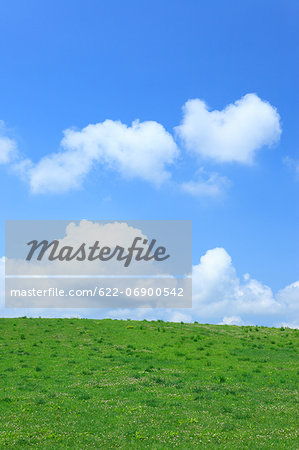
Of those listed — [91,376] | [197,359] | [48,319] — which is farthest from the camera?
[48,319]

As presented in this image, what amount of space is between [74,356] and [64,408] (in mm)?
16000

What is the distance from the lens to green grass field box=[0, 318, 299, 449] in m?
16.3

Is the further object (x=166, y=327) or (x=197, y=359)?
(x=166, y=327)

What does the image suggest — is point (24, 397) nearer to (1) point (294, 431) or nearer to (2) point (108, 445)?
(2) point (108, 445)

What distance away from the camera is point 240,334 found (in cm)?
5150

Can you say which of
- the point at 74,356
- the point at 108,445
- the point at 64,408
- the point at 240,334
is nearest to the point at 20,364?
the point at 74,356

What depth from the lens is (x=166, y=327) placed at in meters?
53.7

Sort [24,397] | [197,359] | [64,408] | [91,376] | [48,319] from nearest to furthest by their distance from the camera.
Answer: [64,408], [24,397], [91,376], [197,359], [48,319]

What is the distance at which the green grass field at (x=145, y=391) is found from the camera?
53.4 ft

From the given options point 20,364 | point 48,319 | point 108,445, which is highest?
point 48,319

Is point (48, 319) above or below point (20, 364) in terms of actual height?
above

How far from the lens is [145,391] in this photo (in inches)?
920

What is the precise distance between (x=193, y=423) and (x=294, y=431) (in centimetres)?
425

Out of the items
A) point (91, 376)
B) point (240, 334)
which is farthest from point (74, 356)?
point (240, 334)
